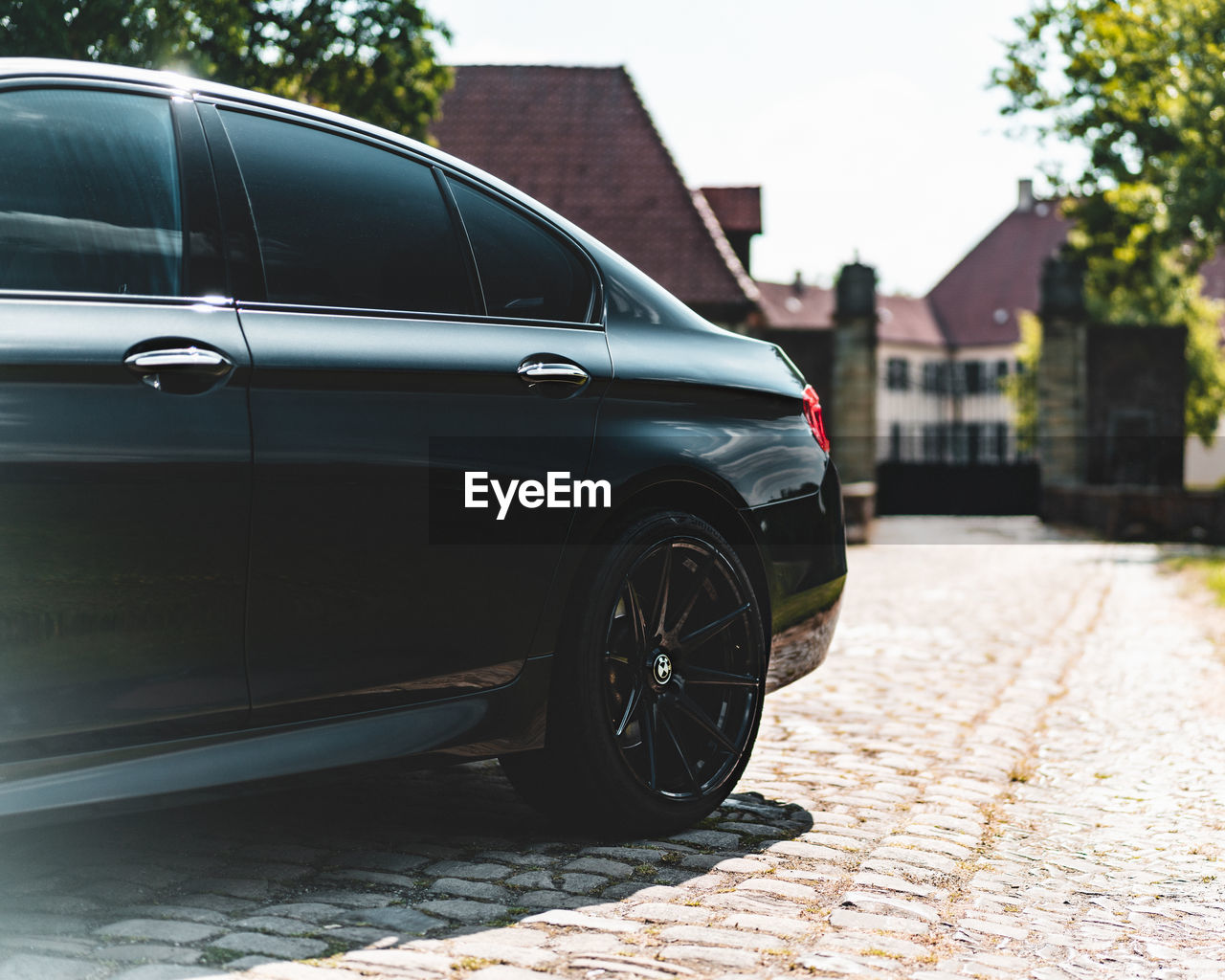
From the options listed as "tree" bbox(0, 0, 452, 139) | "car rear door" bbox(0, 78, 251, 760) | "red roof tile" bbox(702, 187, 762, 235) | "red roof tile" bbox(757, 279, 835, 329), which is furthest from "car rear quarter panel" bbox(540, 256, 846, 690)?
"red roof tile" bbox(757, 279, 835, 329)

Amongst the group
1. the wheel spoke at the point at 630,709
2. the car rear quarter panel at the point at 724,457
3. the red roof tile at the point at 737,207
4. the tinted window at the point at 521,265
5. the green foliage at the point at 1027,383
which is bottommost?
the wheel spoke at the point at 630,709

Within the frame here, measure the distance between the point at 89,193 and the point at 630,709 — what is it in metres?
1.88

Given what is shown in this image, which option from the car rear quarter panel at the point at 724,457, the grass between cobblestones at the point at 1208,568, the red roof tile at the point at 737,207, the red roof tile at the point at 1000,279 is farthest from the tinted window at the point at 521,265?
the red roof tile at the point at 1000,279

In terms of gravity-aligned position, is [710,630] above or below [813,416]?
below

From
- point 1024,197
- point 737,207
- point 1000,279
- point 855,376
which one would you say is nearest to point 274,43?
point 855,376

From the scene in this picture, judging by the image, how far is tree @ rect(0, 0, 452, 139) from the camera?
9.74 meters

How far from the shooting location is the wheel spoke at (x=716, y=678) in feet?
14.2

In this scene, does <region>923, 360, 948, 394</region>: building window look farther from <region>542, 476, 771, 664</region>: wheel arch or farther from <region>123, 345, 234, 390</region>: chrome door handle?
<region>123, 345, 234, 390</region>: chrome door handle

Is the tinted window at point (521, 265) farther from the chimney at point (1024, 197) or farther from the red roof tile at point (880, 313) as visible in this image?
the chimney at point (1024, 197)

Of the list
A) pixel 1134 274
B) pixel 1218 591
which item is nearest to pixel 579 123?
pixel 1134 274

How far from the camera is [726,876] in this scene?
400 cm

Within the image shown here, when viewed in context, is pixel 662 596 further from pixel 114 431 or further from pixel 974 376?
pixel 974 376

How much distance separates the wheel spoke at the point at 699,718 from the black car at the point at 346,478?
0.03 feet

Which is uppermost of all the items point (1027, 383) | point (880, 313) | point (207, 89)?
point (880, 313)
